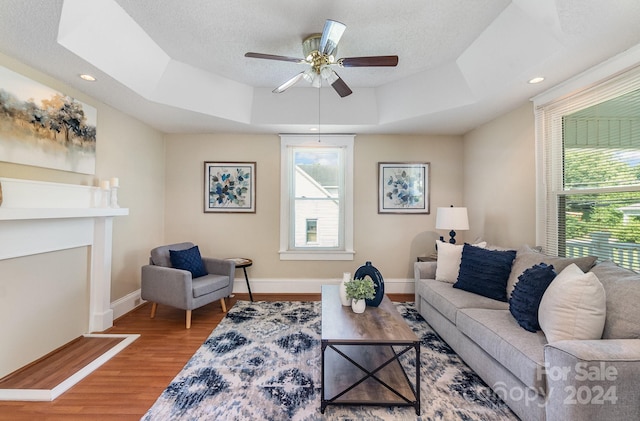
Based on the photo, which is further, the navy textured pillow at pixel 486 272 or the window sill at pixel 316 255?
the window sill at pixel 316 255

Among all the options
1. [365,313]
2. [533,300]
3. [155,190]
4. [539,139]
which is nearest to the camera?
[533,300]

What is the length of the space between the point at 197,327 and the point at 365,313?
76.1 inches

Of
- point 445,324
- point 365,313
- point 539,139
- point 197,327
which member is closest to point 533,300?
point 445,324

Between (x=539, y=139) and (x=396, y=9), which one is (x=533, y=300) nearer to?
(x=539, y=139)

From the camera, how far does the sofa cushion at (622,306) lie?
5.02 ft

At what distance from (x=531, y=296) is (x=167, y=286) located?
334 cm

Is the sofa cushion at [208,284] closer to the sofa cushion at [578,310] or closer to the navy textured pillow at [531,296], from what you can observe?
the navy textured pillow at [531,296]

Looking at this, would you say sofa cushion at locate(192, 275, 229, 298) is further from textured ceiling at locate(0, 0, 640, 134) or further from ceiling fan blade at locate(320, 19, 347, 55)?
ceiling fan blade at locate(320, 19, 347, 55)

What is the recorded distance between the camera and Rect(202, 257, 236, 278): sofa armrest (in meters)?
3.53

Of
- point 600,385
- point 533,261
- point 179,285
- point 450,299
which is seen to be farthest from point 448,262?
point 179,285

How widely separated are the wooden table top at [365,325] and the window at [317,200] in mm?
1860

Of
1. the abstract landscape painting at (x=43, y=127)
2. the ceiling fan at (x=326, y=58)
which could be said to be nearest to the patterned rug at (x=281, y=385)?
the abstract landscape painting at (x=43, y=127)

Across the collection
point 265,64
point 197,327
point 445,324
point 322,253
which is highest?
point 265,64

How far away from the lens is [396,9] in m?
2.18
